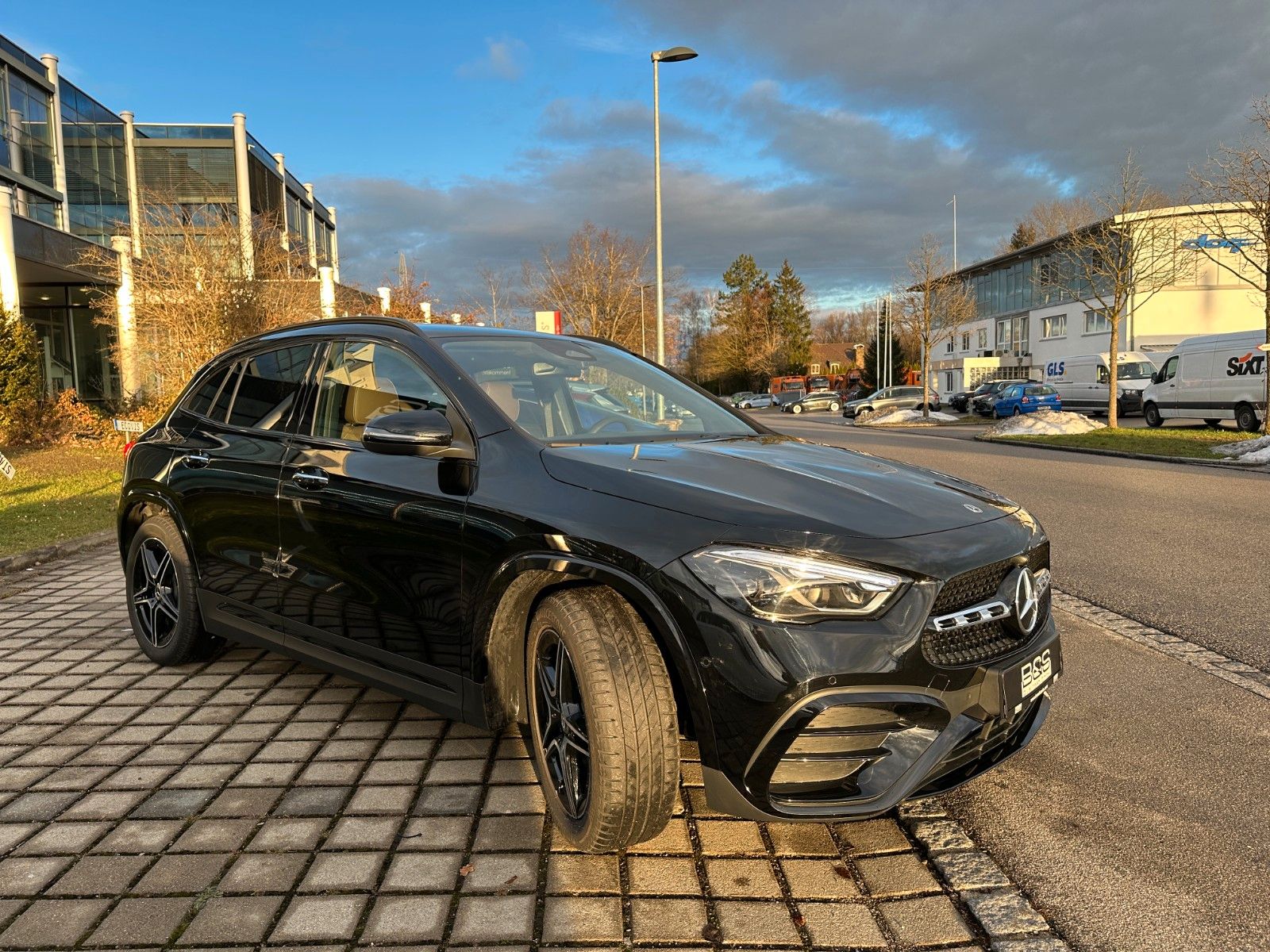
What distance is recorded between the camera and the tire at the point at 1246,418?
21938 millimetres

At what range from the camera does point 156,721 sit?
388 cm

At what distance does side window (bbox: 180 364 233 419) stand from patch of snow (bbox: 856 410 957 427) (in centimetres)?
3386

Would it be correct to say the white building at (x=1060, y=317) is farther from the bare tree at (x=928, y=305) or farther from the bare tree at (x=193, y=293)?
the bare tree at (x=193, y=293)

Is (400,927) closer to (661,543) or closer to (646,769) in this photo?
(646,769)

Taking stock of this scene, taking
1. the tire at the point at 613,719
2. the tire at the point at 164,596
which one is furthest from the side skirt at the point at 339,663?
the tire at the point at 613,719

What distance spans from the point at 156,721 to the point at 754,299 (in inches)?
3818

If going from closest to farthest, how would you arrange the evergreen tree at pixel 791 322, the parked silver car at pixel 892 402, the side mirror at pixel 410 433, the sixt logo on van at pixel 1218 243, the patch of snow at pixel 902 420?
the side mirror at pixel 410 433 → the sixt logo on van at pixel 1218 243 → the patch of snow at pixel 902 420 → the parked silver car at pixel 892 402 → the evergreen tree at pixel 791 322

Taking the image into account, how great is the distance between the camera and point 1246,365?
2202 cm

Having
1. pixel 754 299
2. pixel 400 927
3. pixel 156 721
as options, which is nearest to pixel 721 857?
pixel 400 927

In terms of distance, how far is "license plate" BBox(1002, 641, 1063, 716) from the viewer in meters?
2.56

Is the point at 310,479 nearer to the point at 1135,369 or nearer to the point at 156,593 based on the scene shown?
the point at 156,593

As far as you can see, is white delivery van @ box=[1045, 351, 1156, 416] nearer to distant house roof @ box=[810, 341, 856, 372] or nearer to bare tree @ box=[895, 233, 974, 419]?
bare tree @ box=[895, 233, 974, 419]

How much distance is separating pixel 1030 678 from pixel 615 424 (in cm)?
163

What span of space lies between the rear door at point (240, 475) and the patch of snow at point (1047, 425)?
72.7ft
